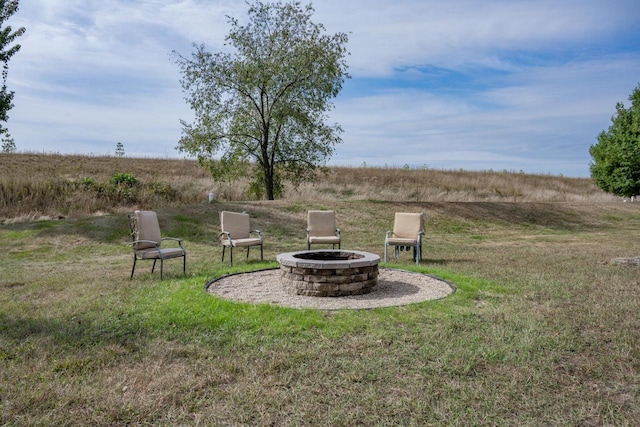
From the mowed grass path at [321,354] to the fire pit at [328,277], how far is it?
3.19 feet

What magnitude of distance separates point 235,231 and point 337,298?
15.1 ft

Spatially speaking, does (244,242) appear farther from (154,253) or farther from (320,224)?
(154,253)

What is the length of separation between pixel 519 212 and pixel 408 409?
62.9ft

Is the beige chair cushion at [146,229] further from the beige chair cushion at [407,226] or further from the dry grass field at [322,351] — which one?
the beige chair cushion at [407,226]

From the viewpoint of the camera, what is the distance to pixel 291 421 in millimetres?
3113

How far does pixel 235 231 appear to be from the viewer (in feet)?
34.4

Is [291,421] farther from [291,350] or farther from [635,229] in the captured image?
[635,229]

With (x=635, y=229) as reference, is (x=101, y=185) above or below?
above

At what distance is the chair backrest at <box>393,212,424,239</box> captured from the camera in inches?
411

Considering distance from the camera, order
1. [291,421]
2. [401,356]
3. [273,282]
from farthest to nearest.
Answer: [273,282] → [401,356] → [291,421]

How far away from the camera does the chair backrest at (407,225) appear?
34.2 feet

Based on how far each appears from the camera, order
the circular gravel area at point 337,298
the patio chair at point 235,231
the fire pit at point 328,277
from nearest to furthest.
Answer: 1. the circular gravel area at point 337,298
2. the fire pit at point 328,277
3. the patio chair at point 235,231

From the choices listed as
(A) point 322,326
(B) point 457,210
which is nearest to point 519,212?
(B) point 457,210

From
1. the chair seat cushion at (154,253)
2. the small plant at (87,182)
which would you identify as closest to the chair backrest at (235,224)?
the chair seat cushion at (154,253)
